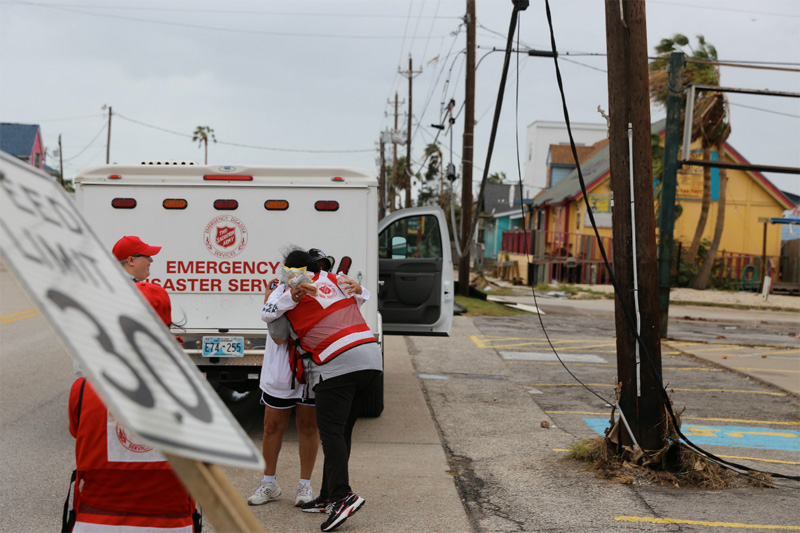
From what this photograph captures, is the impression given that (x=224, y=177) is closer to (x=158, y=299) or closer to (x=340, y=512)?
(x=340, y=512)

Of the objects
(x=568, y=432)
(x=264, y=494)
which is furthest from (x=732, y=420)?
(x=264, y=494)

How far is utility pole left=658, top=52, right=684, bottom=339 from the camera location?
14336 millimetres

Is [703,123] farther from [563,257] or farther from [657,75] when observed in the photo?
[563,257]

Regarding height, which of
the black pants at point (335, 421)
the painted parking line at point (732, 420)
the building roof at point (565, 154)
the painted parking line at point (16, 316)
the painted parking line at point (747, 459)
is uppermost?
the building roof at point (565, 154)

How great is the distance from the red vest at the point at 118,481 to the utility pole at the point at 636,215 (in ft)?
13.8

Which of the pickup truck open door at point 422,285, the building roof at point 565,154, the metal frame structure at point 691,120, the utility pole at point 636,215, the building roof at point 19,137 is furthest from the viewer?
the building roof at point 19,137

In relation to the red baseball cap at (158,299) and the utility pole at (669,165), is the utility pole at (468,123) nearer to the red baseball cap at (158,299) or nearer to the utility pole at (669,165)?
the utility pole at (669,165)

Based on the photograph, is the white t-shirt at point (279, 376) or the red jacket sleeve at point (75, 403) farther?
the white t-shirt at point (279, 376)

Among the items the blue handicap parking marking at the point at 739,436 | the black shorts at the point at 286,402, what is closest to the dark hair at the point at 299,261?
the black shorts at the point at 286,402

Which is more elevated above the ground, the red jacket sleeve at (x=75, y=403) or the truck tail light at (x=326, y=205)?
the truck tail light at (x=326, y=205)

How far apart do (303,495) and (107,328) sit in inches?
171

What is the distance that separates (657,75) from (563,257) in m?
9.41

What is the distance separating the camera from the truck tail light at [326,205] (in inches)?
291

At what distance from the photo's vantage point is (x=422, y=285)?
30.9ft
